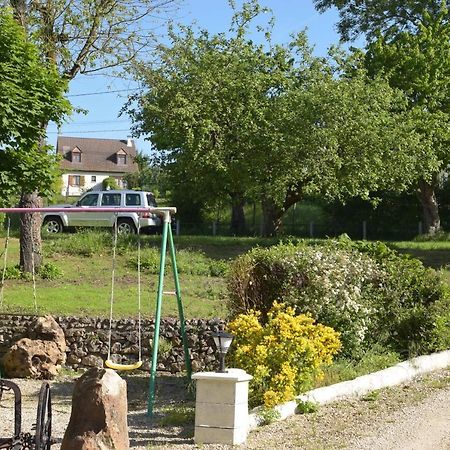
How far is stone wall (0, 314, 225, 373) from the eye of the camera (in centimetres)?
1380

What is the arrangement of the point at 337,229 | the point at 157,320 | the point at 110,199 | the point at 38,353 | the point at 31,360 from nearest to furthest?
the point at 157,320, the point at 31,360, the point at 38,353, the point at 110,199, the point at 337,229

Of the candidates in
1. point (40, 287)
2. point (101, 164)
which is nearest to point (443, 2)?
point (40, 287)

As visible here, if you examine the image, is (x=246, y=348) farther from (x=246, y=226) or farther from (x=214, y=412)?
(x=246, y=226)

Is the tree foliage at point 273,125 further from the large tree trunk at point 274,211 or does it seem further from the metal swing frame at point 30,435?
the metal swing frame at point 30,435

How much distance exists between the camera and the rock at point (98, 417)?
6898 mm

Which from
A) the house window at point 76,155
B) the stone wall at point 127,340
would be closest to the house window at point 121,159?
the house window at point 76,155

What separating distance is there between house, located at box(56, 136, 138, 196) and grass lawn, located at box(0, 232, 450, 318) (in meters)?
49.8

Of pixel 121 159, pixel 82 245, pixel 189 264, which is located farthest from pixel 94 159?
pixel 189 264

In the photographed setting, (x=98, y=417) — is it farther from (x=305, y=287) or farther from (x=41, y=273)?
(x=41, y=273)

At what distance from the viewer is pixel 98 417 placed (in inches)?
274

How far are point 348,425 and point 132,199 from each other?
20494mm

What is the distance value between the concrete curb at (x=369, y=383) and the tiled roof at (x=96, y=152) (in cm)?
6420

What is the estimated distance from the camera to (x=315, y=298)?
11.3 meters

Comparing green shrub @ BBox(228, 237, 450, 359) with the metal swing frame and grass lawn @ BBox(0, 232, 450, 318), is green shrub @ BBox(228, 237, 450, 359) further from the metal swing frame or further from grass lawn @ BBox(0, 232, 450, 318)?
the metal swing frame
